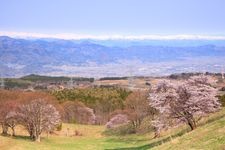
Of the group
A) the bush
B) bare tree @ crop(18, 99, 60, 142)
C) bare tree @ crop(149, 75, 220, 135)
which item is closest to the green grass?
bare tree @ crop(149, 75, 220, 135)

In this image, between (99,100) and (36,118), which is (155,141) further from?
(99,100)

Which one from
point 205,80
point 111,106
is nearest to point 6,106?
point 205,80

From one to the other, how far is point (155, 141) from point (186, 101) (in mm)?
12884

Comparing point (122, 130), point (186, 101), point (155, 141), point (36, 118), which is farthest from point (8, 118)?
point (186, 101)

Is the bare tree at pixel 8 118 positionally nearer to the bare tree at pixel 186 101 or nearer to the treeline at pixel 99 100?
the bare tree at pixel 186 101

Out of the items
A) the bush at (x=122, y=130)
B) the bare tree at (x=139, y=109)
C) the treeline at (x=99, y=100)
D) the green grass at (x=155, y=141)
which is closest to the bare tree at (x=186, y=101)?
the green grass at (x=155, y=141)

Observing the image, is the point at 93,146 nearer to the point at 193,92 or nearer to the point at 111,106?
the point at 193,92

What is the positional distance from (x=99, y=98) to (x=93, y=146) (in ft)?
280

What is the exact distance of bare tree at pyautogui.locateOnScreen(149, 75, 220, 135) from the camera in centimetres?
4781

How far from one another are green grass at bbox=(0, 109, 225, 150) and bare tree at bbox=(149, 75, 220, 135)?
158cm

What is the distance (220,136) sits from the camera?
2720 centimetres

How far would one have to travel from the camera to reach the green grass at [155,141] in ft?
92.1

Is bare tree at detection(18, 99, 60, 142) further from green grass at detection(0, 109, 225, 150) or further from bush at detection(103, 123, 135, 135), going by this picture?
bush at detection(103, 123, 135, 135)

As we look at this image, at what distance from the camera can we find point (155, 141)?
5934cm
